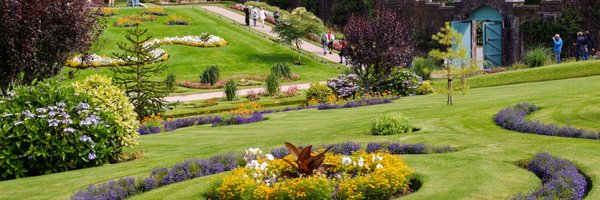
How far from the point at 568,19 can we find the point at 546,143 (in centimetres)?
3133

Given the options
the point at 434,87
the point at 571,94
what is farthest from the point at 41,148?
the point at 434,87

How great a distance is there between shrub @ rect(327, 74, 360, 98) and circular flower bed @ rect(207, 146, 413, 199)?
61.3ft

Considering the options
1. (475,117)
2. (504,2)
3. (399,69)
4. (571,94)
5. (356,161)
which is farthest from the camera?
(504,2)

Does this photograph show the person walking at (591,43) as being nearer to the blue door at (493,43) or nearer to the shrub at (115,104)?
the blue door at (493,43)

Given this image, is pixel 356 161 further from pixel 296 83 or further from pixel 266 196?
pixel 296 83

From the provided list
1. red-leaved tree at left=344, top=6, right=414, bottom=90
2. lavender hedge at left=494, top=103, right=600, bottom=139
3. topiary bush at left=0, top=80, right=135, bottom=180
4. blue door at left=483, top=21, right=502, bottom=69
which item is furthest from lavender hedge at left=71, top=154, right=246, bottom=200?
blue door at left=483, top=21, right=502, bottom=69

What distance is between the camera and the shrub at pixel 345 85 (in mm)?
34125

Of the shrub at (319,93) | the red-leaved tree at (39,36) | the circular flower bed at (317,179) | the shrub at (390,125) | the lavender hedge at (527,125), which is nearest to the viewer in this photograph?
the circular flower bed at (317,179)

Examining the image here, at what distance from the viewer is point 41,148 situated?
18.5 m

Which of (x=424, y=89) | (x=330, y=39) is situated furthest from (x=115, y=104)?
(x=330, y=39)

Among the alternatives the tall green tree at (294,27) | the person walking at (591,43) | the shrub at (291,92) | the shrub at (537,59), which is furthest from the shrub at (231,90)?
the person walking at (591,43)

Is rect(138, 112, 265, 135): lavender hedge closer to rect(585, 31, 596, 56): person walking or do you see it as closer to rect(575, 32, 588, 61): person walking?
rect(575, 32, 588, 61): person walking

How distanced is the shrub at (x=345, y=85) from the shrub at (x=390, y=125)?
41.6 feet

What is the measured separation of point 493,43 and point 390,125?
1261 inches
